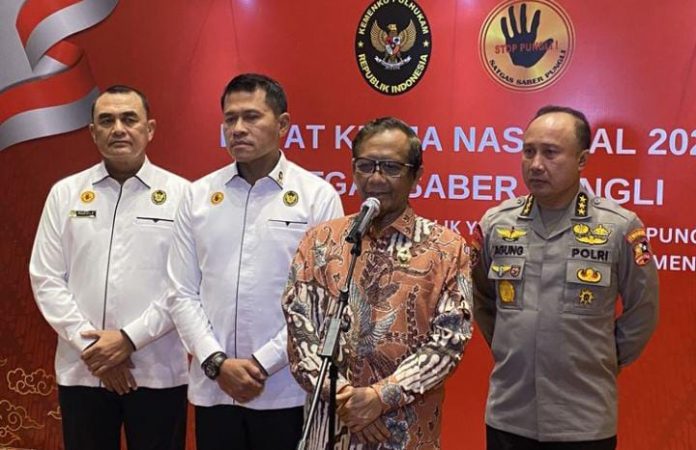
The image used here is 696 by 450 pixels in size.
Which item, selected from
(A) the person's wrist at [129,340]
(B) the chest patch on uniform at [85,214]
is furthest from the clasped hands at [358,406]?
(B) the chest patch on uniform at [85,214]

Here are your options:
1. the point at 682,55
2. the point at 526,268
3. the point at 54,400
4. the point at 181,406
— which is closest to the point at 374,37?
the point at 682,55

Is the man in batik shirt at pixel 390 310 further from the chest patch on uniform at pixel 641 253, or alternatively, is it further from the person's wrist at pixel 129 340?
the person's wrist at pixel 129 340

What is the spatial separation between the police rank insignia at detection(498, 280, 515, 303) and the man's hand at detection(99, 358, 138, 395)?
1.34 m

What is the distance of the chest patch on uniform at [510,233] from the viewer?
93.7 inches

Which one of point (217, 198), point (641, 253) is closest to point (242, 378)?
point (217, 198)

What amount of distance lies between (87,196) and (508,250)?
5.07ft

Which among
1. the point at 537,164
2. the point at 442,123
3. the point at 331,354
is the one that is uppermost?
the point at 442,123

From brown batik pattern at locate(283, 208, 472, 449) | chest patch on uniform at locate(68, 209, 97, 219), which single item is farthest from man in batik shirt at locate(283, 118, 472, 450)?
chest patch on uniform at locate(68, 209, 97, 219)

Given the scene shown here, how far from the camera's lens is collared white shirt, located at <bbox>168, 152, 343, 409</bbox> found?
245 centimetres

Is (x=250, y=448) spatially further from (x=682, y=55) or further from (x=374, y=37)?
(x=682, y=55)

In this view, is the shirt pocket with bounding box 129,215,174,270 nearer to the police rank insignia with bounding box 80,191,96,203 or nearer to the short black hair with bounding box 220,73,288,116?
the police rank insignia with bounding box 80,191,96,203

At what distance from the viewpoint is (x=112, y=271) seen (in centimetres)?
274

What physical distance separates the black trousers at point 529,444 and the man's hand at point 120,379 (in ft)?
4.14

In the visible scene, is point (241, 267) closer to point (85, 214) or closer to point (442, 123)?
point (85, 214)
